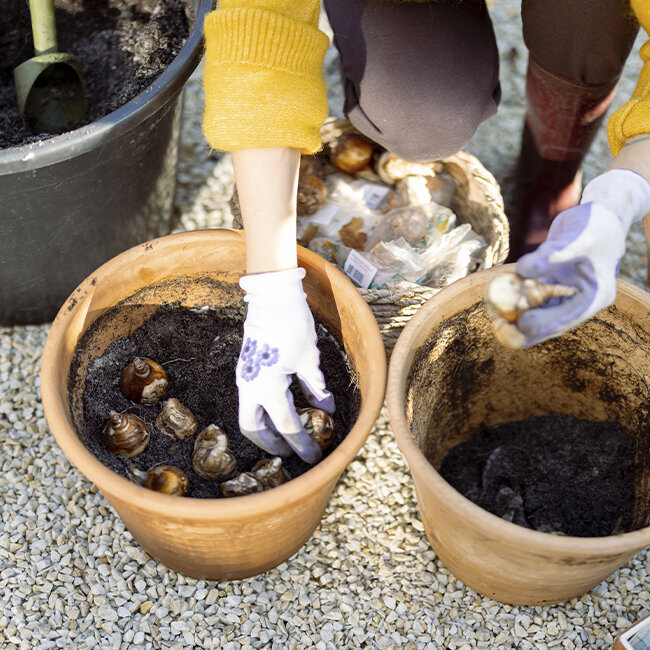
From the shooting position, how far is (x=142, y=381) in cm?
134

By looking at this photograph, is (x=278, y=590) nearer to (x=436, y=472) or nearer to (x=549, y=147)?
(x=436, y=472)

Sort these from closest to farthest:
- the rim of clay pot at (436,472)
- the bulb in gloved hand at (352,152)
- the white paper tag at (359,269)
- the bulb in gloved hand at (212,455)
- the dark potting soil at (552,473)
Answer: the rim of clay pot at (436,472) → the bulb in gloved hand at (212,455) → the dark potting soil at (552,473) → the white paper tag at (359,269) → the bulb in gloved hand at (352,152)

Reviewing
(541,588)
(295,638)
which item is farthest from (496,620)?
(295,638)

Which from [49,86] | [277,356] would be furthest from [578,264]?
[49,86]

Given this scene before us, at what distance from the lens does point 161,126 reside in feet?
5.15

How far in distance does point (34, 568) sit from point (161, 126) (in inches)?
35.9

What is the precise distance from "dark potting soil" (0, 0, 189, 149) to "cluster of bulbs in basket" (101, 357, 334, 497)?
614 mm

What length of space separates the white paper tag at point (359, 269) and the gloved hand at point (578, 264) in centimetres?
56

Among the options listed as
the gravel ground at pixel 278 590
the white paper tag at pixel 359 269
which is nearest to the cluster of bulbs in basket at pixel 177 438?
the gravel ground at pixel 278 590

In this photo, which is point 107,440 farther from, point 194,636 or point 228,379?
point 194,636

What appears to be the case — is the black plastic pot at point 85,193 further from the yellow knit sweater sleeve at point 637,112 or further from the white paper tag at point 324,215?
the yellow knit sweater sleeve at point 637,112

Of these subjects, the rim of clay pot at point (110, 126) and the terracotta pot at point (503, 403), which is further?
the rim of clay pot at point (110, 126)

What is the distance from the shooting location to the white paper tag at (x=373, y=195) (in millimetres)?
1792

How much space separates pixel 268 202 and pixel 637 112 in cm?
58
